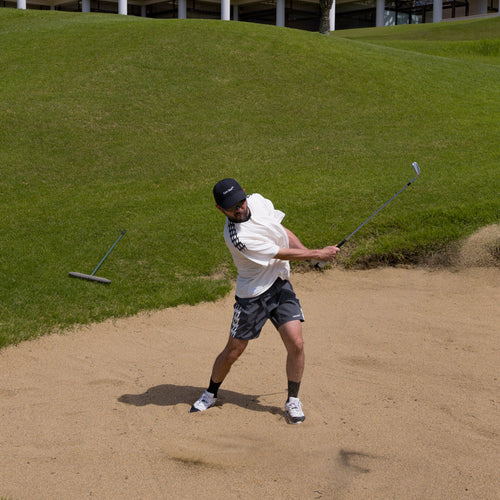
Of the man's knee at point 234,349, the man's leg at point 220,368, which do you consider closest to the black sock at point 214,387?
the man's leg at point 220,368

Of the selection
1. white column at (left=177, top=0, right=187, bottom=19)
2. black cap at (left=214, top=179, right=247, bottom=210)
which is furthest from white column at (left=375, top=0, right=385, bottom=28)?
black cap at (left=214, top=179, right=247, bottom=210)

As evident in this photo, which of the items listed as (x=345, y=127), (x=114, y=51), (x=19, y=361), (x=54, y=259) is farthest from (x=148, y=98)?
(x=19, y=361)

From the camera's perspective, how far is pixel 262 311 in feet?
17.3

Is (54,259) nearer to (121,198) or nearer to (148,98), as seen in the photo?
(121,198)

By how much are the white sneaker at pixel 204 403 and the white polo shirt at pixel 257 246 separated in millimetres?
1023

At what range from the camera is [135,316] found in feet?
26.8

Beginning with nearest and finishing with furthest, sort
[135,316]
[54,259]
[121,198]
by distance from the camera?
[135,316], [54,259], [121,198]

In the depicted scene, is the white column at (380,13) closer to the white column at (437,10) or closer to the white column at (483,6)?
the white column at (437,10)

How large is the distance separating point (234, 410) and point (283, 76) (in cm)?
1373

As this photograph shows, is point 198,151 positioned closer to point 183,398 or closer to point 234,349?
point 183,398

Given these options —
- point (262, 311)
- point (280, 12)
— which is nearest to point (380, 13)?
point (280, 12)

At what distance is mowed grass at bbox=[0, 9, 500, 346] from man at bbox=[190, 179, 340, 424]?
3.34 m

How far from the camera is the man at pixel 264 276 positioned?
502 cm

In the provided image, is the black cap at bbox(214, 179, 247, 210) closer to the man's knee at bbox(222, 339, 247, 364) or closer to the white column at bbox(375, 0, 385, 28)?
the man's knee at bbox(222, 339, 247, 364)
